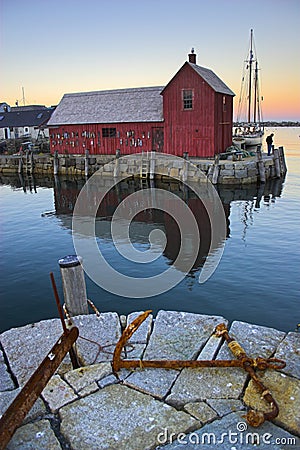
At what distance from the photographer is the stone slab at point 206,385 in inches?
153

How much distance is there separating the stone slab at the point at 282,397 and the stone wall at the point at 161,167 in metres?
19.6

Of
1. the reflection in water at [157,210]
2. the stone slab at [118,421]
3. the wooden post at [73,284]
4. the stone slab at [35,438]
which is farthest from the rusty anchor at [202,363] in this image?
the reflection in water at [157,210]

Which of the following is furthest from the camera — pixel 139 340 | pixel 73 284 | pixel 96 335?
pixel 73 284

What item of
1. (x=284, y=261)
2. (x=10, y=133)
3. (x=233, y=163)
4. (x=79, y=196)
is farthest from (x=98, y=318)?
(x=10, y=133)

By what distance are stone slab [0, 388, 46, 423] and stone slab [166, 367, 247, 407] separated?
1282 mm

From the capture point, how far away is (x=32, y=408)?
3826 millimetres

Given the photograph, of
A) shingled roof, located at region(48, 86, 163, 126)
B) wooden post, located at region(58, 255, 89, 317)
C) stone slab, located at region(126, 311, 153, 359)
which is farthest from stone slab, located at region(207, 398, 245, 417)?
shingled roof, located at region(48, 86, 163, 126)

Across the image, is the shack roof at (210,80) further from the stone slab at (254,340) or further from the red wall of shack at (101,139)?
the stone slab at (254,340)

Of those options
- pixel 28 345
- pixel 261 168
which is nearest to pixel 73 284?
pixel 28 345

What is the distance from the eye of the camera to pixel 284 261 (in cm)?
1136

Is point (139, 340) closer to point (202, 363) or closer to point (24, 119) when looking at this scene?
point (202, 363)

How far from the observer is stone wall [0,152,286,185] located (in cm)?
2328

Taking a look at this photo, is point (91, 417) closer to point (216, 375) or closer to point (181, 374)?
point (181, 374)

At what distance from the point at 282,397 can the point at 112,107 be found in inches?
1162
